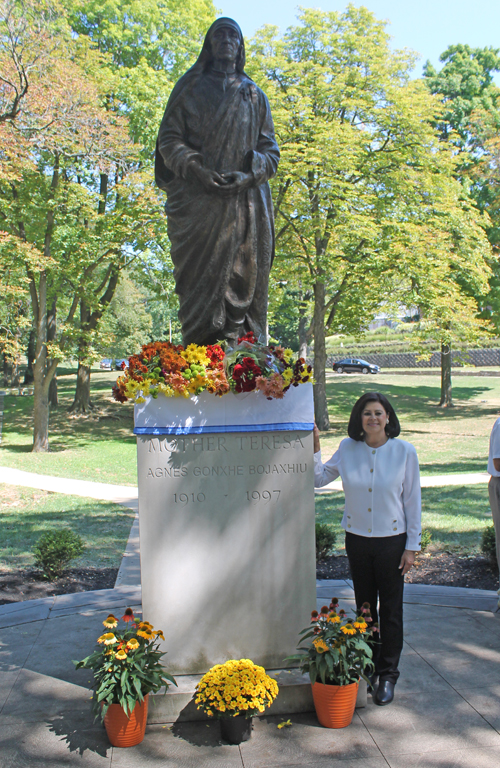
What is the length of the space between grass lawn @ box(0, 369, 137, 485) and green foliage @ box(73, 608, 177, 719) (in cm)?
1152

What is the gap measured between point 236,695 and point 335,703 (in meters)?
0.63

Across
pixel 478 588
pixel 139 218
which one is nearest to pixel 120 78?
pixel 139 218

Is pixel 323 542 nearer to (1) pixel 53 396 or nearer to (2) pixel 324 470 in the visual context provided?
(2) pixel 324 470

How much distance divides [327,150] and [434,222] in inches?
206

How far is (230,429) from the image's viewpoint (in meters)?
4.10

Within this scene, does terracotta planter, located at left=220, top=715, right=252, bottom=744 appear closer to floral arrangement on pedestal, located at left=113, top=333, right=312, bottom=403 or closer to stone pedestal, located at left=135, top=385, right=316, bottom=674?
stone pedestal, located at left=135, top=385, right=316, bottom=674

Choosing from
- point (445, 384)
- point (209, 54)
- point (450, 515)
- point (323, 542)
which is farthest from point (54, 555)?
point (445, 384)

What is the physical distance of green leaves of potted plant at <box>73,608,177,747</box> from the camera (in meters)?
3.60

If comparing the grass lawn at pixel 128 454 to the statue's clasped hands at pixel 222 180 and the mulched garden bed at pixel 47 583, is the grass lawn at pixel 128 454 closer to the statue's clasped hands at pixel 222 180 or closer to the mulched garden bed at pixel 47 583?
the mulched garden bed at pixel 47 583

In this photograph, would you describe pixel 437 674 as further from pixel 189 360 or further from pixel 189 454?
pixel 189 360

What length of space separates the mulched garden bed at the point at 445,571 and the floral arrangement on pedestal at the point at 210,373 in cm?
356

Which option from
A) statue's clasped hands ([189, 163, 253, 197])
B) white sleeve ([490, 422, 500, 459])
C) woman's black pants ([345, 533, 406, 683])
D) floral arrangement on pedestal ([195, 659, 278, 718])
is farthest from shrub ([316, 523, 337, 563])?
statue's clasped hands ([189, 163, 253, 197])

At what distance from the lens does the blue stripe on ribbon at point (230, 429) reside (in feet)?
13.3

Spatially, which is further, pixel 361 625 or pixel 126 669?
pixel 361 625
